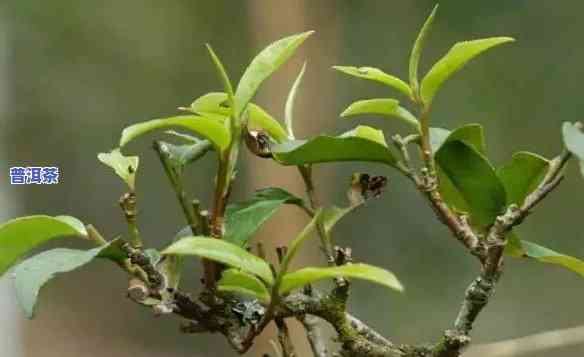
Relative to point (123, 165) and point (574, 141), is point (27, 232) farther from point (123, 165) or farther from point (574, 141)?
point (574, 141)

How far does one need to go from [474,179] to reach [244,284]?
0.39 ft

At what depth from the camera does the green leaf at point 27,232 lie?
1.01ft

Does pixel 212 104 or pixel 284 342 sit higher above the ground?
pixel 212 104

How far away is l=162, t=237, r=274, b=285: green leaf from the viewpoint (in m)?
0.25

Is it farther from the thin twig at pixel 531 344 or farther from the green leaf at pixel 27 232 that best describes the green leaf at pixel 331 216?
the thin twig at pixel 531 344

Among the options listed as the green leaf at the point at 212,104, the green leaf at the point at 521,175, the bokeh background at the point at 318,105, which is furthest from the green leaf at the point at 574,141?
the bokeh background at the point at 318,105

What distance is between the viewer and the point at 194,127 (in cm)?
31

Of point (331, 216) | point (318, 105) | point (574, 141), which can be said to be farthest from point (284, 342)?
point (318, 105)

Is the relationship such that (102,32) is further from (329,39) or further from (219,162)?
(219,162)

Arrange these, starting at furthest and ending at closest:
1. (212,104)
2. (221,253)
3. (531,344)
Result: (531,344) → (212,104) → (221,253)

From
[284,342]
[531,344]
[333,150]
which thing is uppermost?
[333,150]

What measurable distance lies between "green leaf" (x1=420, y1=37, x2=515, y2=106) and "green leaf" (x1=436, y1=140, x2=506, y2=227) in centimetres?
3

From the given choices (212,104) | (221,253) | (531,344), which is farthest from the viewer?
(531,344)

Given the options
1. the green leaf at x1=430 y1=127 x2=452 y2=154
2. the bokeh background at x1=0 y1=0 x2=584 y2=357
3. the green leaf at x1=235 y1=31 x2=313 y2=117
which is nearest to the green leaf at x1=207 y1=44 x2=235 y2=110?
the green leaf at x1=235 y1=31 x2=313 y2=117
